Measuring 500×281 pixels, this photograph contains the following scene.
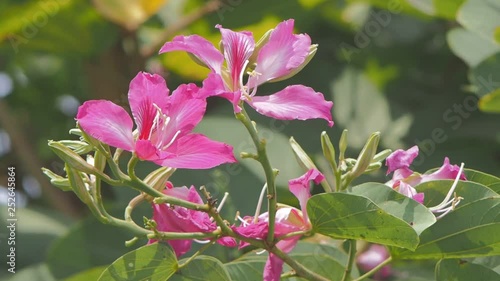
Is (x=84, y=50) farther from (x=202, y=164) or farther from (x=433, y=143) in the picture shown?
(x=202, y=164)

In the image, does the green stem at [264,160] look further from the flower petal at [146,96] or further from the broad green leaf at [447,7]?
the broad green leaf at [447,7]

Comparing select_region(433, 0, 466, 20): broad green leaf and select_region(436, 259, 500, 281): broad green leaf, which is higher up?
select_region(436, 259, 500, 281): broad green leaf

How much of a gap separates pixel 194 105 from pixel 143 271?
0.46 ft

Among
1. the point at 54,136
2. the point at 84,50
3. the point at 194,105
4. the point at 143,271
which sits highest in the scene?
the point at 194,105

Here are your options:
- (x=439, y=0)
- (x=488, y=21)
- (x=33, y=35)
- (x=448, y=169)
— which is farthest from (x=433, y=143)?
(x=448, y=169)

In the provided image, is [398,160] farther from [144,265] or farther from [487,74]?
[487,74]

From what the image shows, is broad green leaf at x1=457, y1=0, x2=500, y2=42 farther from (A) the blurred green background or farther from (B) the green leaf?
(B) the green leaf

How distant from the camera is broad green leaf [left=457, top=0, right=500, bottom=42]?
125 centimetres

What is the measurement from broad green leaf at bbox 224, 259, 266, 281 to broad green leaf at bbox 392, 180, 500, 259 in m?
0.15

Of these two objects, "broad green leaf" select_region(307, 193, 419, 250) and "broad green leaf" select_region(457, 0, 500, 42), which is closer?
"broad green leaf" select_region(307, 193, 419, 250)

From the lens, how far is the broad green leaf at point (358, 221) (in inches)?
26.4

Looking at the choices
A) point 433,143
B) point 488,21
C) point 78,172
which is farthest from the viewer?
point 433,143

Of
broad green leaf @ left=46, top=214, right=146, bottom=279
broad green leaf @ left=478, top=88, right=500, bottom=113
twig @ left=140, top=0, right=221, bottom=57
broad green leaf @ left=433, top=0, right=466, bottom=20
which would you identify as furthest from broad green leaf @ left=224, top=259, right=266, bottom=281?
twig @ left=140, top=0, right=221, bottom=57

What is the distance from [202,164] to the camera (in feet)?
2.24
